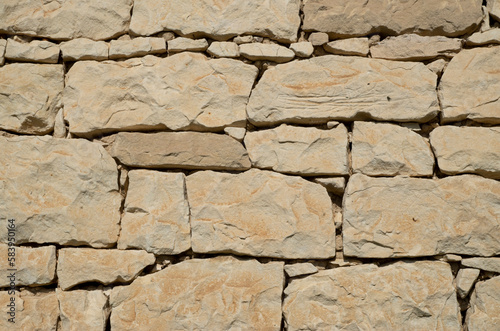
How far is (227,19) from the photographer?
2.23 metres

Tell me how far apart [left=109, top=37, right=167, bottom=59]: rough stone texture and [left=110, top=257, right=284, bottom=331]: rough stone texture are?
3.64 feet

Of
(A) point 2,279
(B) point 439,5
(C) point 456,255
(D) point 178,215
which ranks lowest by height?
(A) point 2,279

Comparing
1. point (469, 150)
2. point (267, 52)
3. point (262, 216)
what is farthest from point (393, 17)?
point (262, 216)

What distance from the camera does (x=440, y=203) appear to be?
2.05 m

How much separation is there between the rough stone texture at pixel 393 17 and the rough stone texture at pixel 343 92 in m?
0.17

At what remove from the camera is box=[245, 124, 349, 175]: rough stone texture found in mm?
2100

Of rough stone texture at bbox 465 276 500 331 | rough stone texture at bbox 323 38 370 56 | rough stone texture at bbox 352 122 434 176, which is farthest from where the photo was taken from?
rough stone texture at bbox 323 38 370 56

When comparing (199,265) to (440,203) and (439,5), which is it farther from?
(439,5)

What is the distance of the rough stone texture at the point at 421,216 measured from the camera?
2025 millimetres

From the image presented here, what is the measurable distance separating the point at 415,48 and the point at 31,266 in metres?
2.23

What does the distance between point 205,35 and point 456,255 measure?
5.48 feet

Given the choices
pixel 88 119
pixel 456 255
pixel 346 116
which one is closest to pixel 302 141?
pixel 346 116

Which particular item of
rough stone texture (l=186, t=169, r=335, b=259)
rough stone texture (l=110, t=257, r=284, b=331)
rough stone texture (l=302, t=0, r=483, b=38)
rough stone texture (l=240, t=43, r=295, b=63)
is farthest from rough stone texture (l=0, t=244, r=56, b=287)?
rough stone texture (l=302, t=0, r=483, b=38)

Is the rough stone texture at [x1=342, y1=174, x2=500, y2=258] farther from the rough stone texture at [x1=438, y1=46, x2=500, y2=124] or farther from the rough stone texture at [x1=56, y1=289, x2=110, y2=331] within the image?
the rough stone texture at [x1=56, y1=289, x2=110, y2=331]
